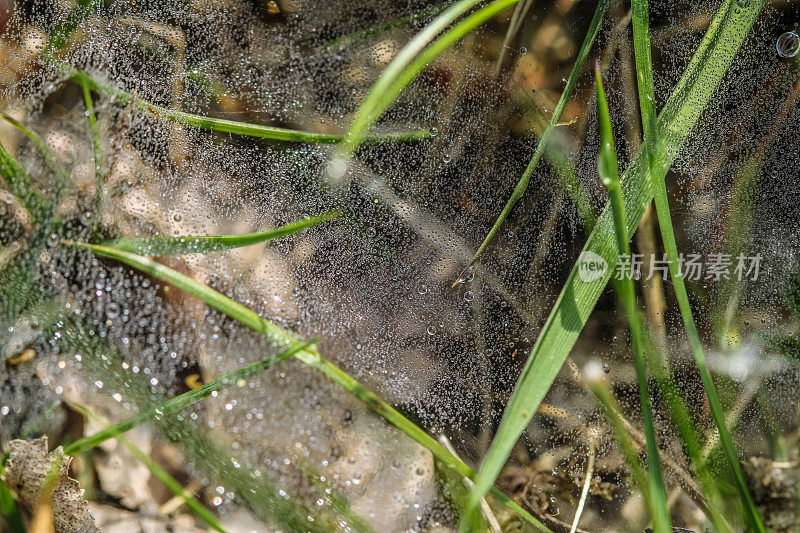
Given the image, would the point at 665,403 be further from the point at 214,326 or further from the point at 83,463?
the point at 83,463

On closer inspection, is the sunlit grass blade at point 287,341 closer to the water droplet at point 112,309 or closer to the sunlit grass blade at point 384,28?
the water droplet at point 112,309

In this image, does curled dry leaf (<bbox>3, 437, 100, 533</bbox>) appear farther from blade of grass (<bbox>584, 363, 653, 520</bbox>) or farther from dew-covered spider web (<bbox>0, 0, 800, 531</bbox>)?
blade of grass (<bbox>584, 363, 653, 520</bbox>)

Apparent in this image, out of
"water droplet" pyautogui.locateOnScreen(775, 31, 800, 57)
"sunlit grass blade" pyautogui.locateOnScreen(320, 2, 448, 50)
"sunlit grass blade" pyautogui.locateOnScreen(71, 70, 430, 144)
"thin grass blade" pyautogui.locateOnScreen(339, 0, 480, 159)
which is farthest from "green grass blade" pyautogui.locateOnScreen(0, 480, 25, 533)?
"water droplet" pyautogui.locateOnScreen(775, 31, 800, 57)

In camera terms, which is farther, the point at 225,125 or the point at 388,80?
the point at 225,125

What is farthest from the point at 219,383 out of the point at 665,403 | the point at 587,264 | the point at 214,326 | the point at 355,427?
the point at 665,403

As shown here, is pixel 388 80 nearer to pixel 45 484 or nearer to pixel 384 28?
pixel 384 28

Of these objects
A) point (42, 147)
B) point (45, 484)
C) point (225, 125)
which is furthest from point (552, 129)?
point (45, 484)

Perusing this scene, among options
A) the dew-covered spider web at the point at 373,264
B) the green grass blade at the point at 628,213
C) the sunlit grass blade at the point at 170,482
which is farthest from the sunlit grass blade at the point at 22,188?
the green grass blade at the point at 628,213
